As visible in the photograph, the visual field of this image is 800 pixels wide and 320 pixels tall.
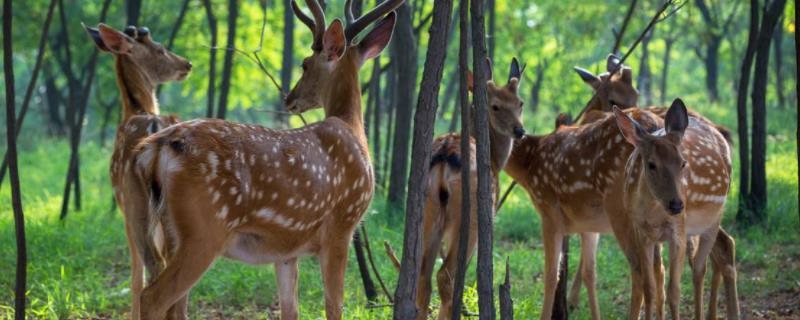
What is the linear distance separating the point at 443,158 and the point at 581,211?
1065mm

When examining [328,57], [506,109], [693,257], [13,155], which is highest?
[328,57]

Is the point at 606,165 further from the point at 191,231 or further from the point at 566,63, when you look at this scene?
the point at 566,63

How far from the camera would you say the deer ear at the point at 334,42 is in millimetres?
6150

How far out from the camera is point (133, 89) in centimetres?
772

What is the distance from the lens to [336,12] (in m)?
27.9

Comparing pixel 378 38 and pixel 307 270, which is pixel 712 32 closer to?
pixel 307 270

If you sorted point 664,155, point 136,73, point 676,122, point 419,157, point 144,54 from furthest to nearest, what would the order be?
point 144,54
point 136,73
point 676,122
point 664,155
point 419,157

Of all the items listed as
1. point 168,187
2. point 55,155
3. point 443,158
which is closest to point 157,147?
point 168,187

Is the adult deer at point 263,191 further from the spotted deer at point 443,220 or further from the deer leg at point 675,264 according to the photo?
the deer leg at point 675,264

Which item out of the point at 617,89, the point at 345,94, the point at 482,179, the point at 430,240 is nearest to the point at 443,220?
the point at 430,240

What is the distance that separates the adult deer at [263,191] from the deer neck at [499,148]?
108 cm

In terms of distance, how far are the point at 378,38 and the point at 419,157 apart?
2.44 metres

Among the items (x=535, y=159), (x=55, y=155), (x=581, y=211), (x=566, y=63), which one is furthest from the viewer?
(x=566, y=63)

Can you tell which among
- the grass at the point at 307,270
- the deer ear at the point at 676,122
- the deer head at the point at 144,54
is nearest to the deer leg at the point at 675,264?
the deer ear at the point at 676,122
